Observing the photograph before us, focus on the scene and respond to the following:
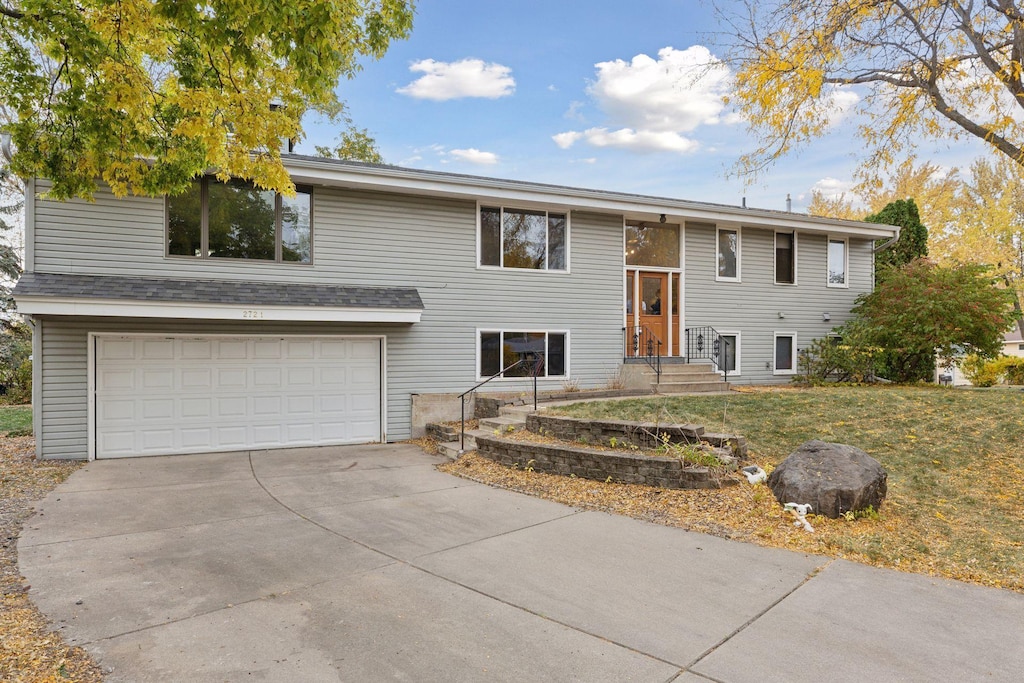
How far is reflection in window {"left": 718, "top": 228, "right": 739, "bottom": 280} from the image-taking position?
14.4 m

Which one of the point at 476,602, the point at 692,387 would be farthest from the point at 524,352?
the point at 476,602

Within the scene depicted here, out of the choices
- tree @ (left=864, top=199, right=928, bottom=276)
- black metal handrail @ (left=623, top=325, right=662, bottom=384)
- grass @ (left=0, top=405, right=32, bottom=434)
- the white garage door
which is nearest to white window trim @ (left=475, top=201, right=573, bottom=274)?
black metal handrail @ (left=623, top=325, right=662, bottom=384)

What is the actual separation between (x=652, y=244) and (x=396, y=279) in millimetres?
6349

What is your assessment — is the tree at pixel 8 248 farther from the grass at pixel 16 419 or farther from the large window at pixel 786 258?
the large window at pixel 786 258

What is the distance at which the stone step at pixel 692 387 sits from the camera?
12198mm

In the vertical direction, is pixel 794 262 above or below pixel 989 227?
below

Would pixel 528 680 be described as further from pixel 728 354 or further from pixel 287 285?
pixel 728 354

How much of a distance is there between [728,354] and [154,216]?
12.7 metres

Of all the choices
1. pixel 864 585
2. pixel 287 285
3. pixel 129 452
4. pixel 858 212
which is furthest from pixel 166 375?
pixel 858 212

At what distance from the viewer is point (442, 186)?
11133mm

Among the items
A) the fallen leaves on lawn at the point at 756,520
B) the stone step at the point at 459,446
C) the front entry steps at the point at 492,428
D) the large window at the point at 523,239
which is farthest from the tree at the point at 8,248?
the fallen leaves on lawn at the point at 756,520

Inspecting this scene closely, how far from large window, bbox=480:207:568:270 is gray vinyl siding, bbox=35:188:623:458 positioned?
0.23 metres

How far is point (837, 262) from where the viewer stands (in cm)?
1577

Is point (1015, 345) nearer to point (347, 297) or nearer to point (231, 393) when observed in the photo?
point (347, 297)
